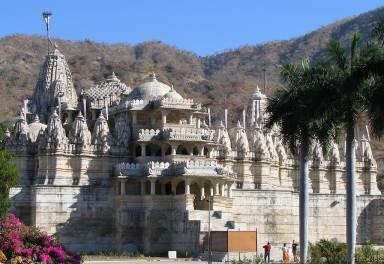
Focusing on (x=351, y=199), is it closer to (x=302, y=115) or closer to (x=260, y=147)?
(x=302, y=115)

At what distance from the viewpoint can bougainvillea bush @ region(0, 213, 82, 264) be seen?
128ft

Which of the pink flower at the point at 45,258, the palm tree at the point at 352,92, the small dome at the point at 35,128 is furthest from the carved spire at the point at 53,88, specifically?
the pink flower at the point at 45,258

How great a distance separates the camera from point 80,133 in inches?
2835

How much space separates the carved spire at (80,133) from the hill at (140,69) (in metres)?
57.4

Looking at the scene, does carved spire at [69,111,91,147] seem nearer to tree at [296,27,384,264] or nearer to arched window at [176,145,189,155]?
arched window at [176,145,189,155]

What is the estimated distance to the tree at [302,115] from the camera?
43719 millimetres

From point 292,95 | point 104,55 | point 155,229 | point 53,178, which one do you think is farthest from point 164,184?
point 104,55

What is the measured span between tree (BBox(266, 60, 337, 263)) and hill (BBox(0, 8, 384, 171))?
86.5 m

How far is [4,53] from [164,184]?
102134 mm

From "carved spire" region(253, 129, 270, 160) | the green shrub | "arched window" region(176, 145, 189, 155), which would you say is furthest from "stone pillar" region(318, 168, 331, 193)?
the green shrub

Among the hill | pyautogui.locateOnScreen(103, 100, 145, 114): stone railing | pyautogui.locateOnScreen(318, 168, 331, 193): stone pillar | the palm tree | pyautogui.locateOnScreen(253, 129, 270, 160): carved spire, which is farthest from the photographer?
the hill

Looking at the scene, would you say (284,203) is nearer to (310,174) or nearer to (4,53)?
(310,174)

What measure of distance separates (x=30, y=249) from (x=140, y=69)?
107136 mm

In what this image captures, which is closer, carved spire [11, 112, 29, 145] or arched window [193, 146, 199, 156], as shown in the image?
A: arched window [193, 146, 199, 156]
